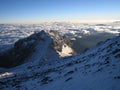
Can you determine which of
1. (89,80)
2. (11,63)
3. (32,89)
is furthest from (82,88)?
(11,63)

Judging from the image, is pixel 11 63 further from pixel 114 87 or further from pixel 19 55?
pixel 114 87

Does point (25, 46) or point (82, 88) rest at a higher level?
point (82, 88)

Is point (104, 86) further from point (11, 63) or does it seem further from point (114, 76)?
point (11, 63)

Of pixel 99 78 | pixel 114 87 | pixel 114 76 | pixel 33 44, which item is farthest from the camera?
pixel 33 44

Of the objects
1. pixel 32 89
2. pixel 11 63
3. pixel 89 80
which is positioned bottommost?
pixel 11 63

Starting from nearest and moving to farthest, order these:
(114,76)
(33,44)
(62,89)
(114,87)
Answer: (114,87), (114,76), (62,89), (33,44)

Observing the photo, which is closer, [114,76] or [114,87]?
[114,87]
